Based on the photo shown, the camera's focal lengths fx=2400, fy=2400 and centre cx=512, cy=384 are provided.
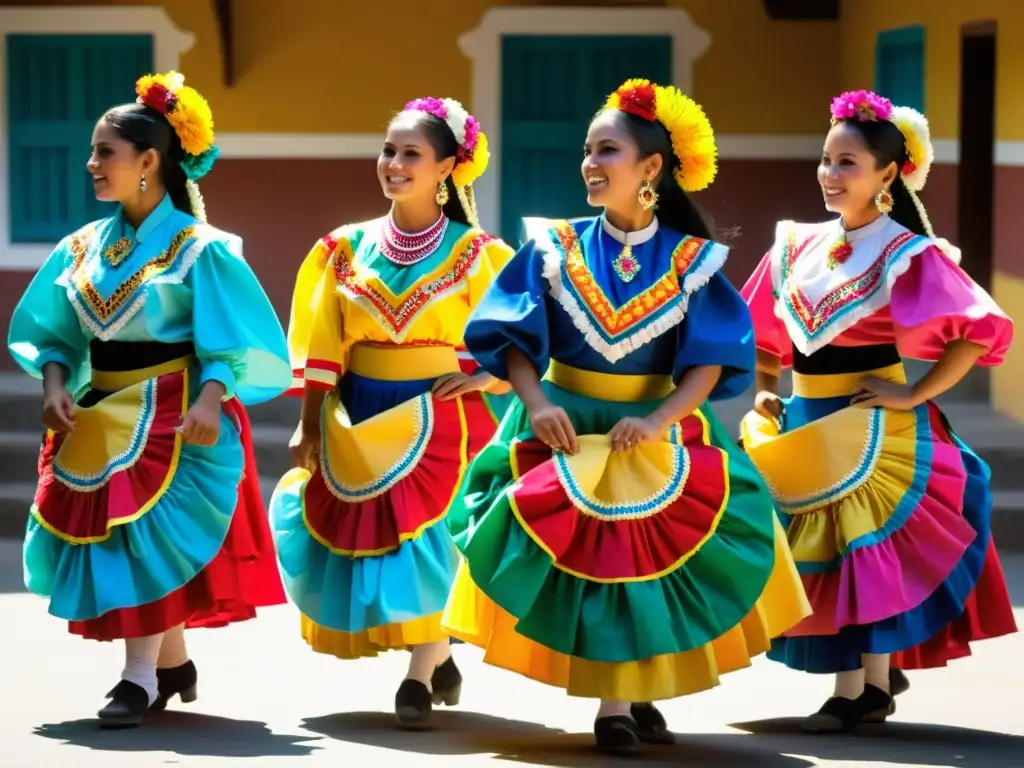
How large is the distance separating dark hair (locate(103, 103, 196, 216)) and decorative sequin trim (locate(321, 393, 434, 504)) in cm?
76

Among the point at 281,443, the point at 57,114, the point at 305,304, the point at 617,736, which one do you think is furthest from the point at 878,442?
the point at 57,114

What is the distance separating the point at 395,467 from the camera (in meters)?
6.67

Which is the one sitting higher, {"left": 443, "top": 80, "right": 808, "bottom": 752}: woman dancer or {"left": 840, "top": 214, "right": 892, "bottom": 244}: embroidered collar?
{"left": 840, "top": 214, "right": 892, "bottom": 244}: embroidered collar

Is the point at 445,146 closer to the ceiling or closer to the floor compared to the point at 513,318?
closer to the ceiling

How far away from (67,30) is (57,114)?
45 centimetres

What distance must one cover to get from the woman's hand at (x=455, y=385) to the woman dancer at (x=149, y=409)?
0.43 metres

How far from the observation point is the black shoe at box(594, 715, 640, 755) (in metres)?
6.01

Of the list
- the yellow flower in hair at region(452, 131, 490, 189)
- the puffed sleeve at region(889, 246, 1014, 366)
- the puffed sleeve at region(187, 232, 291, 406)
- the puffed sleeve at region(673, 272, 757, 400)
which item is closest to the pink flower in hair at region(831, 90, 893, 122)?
the puffed sleeve at region(889, 246, 1014, 366)

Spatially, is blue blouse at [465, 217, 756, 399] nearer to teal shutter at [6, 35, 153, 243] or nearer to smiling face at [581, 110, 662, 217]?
smiling face at [581, 110, 662, 217]

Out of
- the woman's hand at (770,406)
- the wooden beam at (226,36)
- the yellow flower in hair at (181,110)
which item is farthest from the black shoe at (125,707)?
the wooden beam at (226,36)

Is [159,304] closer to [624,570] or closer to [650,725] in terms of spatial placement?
[624,570]

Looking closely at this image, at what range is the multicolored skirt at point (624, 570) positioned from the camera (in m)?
5.81

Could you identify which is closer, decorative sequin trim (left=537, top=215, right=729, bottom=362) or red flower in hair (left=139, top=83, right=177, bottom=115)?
decorative sequin trim (left=537, top=215, right=729, bottom=362)

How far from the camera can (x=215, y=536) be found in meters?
6.53
